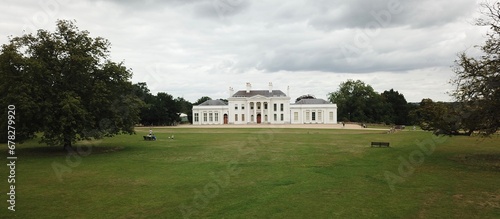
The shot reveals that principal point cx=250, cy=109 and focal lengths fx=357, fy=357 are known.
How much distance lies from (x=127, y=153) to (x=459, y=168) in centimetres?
2030

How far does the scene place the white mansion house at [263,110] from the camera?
92.1 meters

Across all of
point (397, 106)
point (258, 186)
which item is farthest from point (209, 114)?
point (258, 186)

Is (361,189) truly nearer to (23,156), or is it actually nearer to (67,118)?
(67,118)

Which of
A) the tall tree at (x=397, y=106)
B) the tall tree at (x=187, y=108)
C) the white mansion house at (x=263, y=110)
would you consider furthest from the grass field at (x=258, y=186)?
the tall tree at (x=187, y=108)

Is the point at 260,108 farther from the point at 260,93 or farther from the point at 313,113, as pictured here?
the point at 313,113

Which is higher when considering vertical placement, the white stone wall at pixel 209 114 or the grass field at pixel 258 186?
the white stone wall at pixel 209 114

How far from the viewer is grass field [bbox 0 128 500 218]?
10.6 m

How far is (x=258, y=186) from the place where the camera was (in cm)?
1376

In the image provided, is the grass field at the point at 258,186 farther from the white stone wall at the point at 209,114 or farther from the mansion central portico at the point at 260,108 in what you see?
the white stone wall at the point at 209,114

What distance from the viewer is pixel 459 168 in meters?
17.9

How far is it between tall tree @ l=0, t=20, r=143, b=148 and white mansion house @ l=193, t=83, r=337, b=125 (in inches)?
2650

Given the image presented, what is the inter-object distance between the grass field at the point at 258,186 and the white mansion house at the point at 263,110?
69.6 m

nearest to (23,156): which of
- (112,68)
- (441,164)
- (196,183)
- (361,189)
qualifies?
(112,68)

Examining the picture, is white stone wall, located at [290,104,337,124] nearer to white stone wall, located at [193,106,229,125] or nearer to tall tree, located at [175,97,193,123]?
white stone wall, located at [193,106,229,125]
